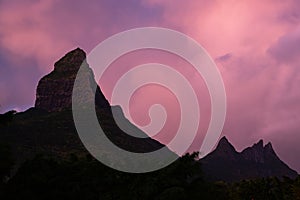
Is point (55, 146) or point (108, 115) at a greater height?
point (108, 115)

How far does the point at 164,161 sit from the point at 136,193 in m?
4.84

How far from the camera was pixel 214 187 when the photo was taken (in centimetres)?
3775

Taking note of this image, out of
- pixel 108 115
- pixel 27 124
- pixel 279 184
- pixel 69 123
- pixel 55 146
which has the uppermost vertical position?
pixel 108 115

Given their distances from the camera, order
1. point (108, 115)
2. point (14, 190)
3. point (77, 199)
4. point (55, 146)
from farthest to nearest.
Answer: point (108, 115) < point (55, 146) < point (77, 199) < point (14, 190)

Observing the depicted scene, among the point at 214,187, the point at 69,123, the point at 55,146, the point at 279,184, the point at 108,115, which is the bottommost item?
the point at 214,187

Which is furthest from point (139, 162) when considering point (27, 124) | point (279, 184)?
point (27, 124)

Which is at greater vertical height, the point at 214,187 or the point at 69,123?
the point at 69,123

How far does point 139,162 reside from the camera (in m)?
39.6

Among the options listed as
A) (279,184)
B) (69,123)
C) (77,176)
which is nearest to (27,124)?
(69,123)

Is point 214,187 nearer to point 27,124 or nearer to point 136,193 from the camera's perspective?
point 136,193

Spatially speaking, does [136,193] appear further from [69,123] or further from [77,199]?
[69,123]

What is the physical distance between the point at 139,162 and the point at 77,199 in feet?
19.7

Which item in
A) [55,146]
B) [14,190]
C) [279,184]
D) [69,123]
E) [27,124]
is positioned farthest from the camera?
[69,123]

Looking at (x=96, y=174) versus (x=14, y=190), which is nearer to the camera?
(x=14, y=190)
